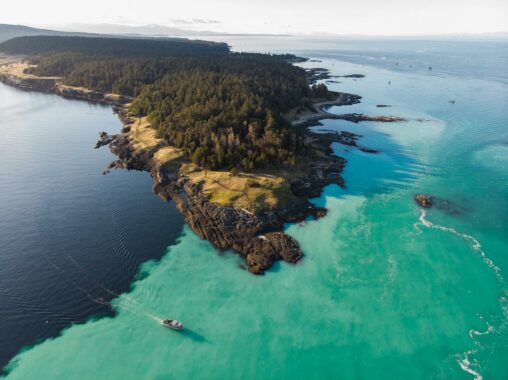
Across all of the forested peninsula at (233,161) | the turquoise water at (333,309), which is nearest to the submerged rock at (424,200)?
the turquoise water at (333,309)

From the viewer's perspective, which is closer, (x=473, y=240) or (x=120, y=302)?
(x=120, y=302)

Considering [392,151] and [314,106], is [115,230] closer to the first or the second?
[392,151]

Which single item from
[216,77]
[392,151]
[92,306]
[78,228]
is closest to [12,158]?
[78,228]

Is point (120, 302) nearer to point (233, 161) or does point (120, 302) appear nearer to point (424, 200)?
point (233, 161)

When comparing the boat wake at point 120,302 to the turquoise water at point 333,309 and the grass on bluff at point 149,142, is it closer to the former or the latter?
the turquoise water at point 333,309

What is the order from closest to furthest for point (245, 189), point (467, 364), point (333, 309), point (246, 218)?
1. point (467, 364)
2. point (333, 309)
3. point (246, 218)
4. point (245, 189)

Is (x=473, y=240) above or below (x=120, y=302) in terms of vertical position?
above

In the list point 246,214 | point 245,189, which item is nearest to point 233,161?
point 245,189

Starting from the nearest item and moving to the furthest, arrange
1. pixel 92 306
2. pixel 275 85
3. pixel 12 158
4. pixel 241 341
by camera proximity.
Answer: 1. pixel 241 341
2. pixel 92 306
3. pixel 12 158
4. pixel 275 85
